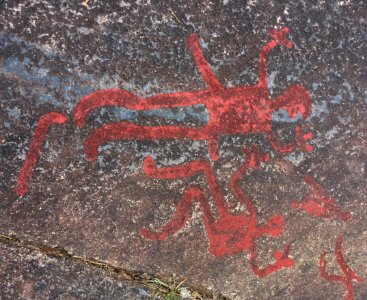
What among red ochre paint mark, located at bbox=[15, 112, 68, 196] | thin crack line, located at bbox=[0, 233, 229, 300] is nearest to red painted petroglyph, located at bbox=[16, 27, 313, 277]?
red ochre paint mark, located at bbox=[15, 112, 68, 196]

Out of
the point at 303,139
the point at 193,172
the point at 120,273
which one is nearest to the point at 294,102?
the point at 303,139

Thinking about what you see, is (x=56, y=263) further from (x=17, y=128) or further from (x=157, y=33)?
(x=157, y=33)

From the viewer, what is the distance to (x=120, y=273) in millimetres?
1618

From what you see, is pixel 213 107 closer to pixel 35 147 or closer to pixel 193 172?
pixel 193 172

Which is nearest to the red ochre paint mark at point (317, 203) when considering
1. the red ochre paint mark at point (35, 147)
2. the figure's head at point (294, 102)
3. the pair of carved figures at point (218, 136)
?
the pair of carved figures at point (218, 136)

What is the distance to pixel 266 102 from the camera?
1.62m

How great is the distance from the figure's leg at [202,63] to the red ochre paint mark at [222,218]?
24 cm

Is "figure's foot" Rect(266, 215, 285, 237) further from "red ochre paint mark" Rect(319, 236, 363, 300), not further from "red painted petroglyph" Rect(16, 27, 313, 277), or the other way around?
"red ochre paint mark" Rect(319, 236, 363, 300)

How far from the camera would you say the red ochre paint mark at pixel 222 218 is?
62.2 inches

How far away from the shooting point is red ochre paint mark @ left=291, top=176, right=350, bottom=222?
1.70m

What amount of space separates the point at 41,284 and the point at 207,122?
732 mm

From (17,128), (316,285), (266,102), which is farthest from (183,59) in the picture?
(316,285)

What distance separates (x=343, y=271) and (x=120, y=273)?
827 millimetres

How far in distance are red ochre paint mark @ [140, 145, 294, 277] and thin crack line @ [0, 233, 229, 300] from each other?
144 mm
